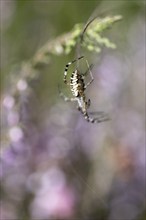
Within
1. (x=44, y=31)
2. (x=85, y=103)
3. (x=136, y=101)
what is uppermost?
(x=44, y=31)

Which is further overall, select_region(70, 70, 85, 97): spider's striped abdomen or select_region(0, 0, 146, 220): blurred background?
select_region(0, 0, 146, 220): blurred background

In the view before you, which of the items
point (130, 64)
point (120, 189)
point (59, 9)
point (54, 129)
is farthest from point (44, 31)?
point (120, 189)

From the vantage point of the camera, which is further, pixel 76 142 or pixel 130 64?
pixel 130 64

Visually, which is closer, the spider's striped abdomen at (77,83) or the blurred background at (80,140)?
the spider's striped abdomen at (77,83)

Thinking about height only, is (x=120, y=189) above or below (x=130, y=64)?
below

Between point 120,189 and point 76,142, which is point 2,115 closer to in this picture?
point 76,142

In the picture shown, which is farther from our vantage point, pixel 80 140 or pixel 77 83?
pixel 80 140

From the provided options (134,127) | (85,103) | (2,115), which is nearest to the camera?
(85,103)

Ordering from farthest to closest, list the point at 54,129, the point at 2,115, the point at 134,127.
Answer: the point at 134,127 → the point at 54,129 → the point at 2,115
